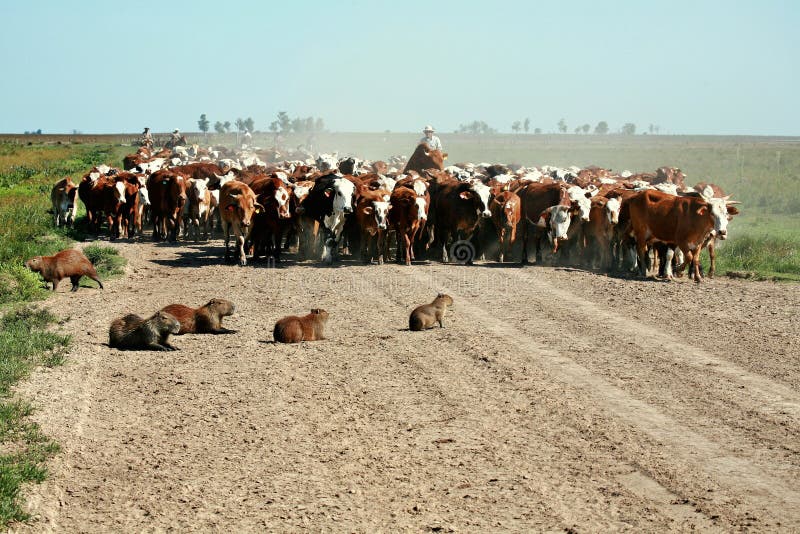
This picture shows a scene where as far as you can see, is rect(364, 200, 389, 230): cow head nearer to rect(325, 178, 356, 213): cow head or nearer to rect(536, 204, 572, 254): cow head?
rect(325, 178, 356, 213): cow head

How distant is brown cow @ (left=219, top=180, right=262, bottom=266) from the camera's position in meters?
18.9

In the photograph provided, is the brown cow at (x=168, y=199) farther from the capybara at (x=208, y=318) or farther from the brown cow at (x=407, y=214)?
the capybara at (x=208, y=318)

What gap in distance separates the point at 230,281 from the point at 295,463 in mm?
9797

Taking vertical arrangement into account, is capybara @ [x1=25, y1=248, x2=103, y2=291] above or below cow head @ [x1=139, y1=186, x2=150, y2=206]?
below

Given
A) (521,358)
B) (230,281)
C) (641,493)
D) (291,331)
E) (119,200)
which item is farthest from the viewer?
(119,200)

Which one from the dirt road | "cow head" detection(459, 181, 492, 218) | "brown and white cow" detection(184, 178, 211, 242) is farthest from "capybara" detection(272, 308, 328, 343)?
"brown and white cow" detection(184, 178, 211, 242)

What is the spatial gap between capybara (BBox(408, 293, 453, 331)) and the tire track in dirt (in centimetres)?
80

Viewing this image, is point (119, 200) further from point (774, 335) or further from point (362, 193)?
point (774, 335)

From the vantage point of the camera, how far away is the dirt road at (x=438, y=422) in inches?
263

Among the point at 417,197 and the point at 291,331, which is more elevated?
the point at 417,197

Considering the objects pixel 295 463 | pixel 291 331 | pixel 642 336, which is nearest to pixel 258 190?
pixel 291 331

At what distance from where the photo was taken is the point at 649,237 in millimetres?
18094

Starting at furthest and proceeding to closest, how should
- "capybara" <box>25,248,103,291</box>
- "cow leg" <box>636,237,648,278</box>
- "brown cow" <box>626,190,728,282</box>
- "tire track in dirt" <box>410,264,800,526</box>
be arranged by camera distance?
"cow leg" <box>636,237,648,278</box>, "brown cow" <box>626,190,728,282</box>, "capybara" <box>25,248,103,291</box>, "tire track in dirt" <box>410,264,800,526</box>

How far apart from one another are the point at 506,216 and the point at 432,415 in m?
11.3
